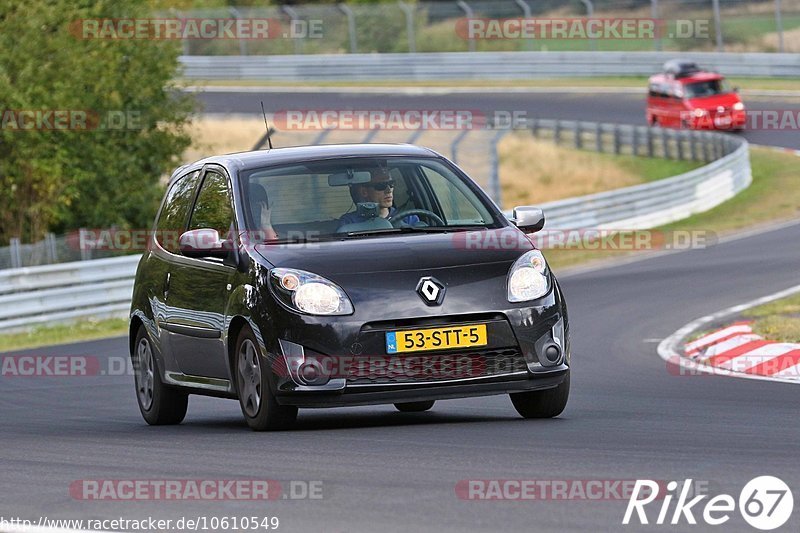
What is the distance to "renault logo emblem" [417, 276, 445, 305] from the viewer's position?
8484mm

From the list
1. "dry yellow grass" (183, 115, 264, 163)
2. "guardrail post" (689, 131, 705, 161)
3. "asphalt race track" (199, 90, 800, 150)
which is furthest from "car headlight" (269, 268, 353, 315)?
"asphalt race track" (199, 90, 800, 150)

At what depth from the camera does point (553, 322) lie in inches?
348

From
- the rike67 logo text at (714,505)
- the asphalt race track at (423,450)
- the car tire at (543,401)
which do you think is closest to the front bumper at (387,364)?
the asphalt race track at (423,450)

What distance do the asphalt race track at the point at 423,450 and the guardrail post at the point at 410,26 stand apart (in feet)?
139

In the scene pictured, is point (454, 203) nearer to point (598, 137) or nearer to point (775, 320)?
point (775, 320)

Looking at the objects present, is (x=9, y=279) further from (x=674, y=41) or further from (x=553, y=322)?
(x=674, y=41)

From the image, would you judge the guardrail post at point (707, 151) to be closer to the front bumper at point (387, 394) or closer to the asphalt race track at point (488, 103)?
the asphalt race track at point (488, 103)

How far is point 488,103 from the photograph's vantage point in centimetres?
4944

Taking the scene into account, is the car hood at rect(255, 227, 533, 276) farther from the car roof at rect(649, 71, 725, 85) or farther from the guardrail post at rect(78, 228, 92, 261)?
the car roof at rect(649, 71, 725, 85)

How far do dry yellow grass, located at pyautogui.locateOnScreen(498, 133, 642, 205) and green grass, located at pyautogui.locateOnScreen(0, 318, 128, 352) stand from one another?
15.5 m

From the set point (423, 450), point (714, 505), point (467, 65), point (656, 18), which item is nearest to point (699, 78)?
point (656, 18)

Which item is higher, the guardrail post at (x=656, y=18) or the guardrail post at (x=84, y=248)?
the guardrail post at (x=84, y=248)

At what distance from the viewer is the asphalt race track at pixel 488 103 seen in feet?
150

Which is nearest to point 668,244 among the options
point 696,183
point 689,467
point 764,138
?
point 696,183
